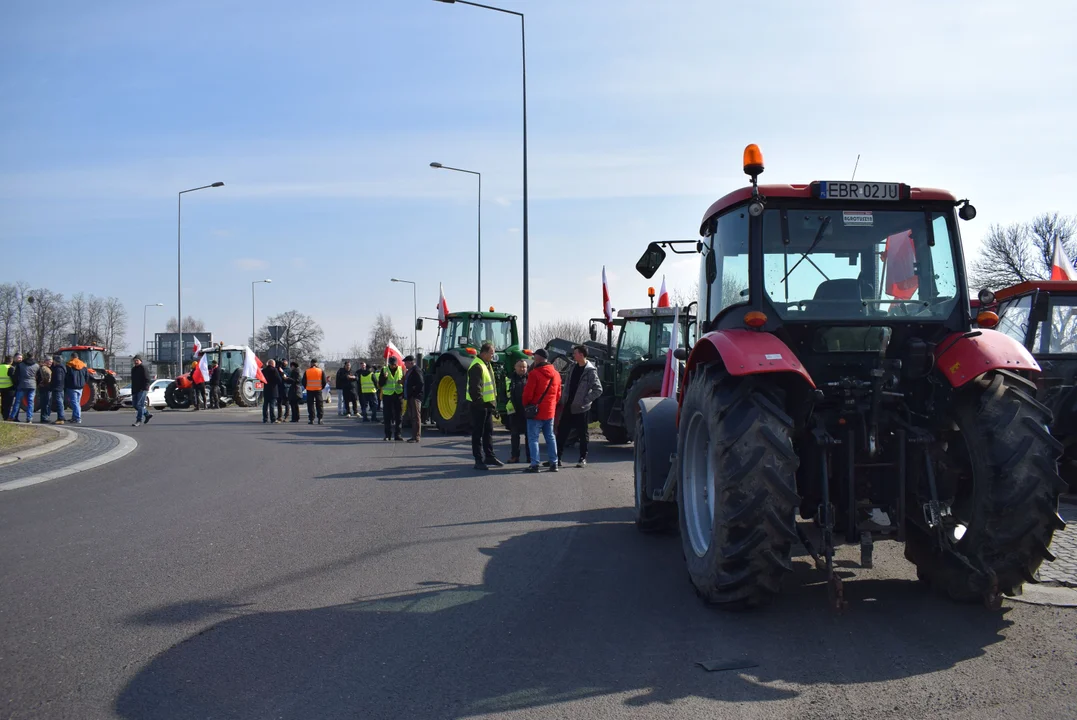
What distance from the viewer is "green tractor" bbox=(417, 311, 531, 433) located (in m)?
18.9

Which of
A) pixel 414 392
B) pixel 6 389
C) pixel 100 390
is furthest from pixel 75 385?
pixel 414 392

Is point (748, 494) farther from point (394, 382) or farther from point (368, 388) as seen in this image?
point (368, 388)


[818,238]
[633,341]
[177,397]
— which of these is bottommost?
[177,397]

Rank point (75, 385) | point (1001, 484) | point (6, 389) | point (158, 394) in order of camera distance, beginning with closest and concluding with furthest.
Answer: point (1001, 484)
point (6, 389)
point (75, 385)
point (158, 394)

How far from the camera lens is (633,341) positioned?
1586 centimetres

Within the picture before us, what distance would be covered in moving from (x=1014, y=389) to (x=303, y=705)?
163 inches

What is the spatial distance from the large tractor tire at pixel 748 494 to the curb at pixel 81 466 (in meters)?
9.23

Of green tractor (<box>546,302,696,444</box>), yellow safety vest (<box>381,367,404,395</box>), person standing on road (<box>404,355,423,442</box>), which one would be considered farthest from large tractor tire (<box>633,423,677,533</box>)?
yellow safety vest (<box>381,367,404,395</box>)

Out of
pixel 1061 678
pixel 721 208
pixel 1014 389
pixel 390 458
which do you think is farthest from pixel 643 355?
pixel 1061 678

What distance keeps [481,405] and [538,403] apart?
1.01 meters

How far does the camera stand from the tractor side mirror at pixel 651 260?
6.89 meters

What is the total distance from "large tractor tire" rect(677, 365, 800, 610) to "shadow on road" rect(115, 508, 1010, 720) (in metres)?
0.24

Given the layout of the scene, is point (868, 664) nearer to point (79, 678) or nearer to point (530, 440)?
point (79, 678)

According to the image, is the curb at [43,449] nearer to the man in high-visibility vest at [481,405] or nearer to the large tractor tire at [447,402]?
the man in high-visibility vest at [481,405]
